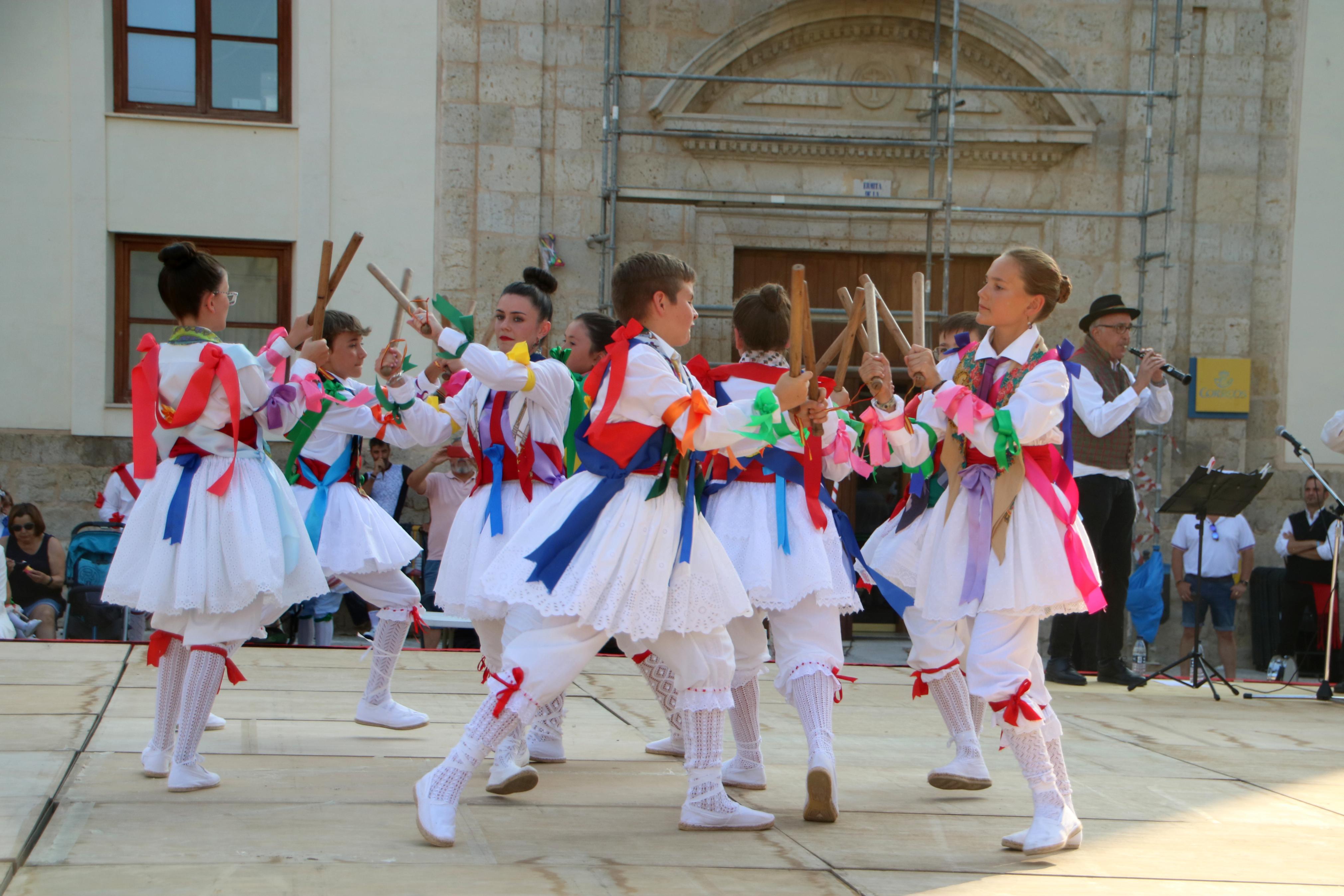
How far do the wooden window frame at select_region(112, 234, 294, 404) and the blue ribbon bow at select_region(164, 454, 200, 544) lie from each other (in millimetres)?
6320

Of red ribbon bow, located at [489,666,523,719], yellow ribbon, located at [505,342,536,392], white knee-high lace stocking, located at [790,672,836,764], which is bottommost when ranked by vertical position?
white knee-high lace stocking, located at [790,672,836,764]

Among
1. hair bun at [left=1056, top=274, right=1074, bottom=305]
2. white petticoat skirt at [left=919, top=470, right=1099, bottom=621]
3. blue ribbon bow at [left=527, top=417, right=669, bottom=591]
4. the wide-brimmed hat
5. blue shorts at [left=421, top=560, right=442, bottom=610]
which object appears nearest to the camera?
blue ribbon bow at [left=527, top=417, right=669, bottom=591]

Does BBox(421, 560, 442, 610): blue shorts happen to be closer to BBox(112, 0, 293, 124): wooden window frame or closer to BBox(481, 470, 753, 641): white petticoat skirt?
BBox(112, 0, 293, 124): wooden window frame

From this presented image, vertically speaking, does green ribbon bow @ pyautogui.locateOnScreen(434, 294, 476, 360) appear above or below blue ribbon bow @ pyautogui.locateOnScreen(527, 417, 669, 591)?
above

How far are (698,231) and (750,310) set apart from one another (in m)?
6.63

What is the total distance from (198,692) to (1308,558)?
827 centimetres

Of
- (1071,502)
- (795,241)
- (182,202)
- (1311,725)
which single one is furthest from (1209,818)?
(182,202)

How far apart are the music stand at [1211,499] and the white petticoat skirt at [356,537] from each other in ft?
13.9

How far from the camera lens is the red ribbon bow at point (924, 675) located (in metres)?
4.37

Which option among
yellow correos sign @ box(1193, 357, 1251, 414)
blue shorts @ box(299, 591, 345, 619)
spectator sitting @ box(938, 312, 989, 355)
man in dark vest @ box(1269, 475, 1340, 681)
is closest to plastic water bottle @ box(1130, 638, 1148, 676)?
man in dark vest @ box(1269, 475, 1340, 681)

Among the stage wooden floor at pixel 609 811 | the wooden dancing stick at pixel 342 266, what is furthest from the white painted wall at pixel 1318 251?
the wooden dancing stick at pixel 342 266

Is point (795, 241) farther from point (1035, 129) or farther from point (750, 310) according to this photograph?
point (750, 310)

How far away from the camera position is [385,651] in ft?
17.0

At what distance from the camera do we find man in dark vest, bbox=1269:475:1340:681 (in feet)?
30.8
